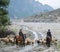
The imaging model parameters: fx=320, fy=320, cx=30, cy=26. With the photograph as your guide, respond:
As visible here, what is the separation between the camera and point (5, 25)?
23359 mm

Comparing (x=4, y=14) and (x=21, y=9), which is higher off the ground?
(x=21, y=9)

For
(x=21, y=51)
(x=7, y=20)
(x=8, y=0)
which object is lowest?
(x=21, y=51)

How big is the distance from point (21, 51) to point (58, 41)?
153 inches

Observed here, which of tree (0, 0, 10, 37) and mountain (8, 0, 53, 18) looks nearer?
tree (0, 0, 10, 37)

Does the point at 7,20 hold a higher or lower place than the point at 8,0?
lower

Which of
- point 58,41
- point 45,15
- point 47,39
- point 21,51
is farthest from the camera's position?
point 45,15

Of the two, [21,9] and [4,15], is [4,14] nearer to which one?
[4,15]

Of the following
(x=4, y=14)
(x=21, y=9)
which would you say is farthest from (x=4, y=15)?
(x=21, y=9)

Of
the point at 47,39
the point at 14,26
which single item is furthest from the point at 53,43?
the point at 14,26

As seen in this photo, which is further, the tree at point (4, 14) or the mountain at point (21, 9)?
the mountain at point (21, 9)

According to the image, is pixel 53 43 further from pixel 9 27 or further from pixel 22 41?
pixel 9 27

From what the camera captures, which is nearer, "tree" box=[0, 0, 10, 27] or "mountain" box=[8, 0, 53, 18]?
"tree" box=[0, 0, 10, 27]

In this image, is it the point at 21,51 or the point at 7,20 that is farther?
the point at 7,20

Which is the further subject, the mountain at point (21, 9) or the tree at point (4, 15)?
the mountain at point (21, 9)
